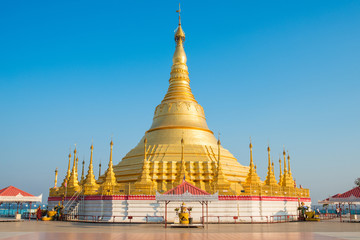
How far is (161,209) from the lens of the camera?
38.8m

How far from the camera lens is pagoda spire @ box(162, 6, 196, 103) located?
61.9 m

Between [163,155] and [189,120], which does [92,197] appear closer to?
[163,155]

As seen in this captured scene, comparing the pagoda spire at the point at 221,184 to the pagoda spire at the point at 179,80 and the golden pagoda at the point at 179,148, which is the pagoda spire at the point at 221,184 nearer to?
the golden pagoda at the point at 179,148

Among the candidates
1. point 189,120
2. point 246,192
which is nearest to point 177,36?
point 189,120

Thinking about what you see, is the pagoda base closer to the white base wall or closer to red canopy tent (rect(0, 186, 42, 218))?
the white base wall

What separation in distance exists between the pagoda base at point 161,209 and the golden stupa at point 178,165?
0.94m

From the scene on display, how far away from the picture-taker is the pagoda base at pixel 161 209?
1516 inches

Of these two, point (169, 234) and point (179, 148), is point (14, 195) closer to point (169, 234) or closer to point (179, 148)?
point (179, 148)

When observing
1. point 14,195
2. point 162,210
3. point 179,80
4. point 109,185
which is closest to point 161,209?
point 162,210

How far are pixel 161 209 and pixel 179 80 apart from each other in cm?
2985

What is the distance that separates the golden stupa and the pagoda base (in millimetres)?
939

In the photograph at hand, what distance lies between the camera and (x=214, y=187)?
41.8 metres

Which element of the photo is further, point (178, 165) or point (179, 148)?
point (179, 148)

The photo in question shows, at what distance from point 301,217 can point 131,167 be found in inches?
941
